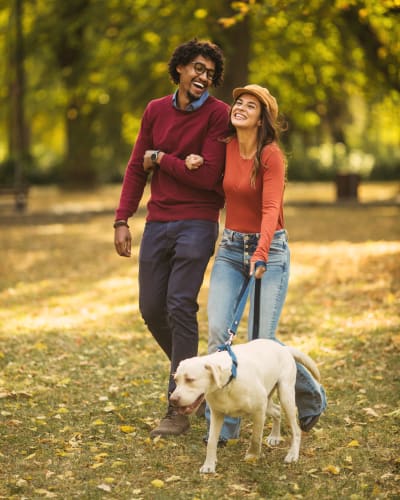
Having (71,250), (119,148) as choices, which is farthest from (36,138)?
(71,250)

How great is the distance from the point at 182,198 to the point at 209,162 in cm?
31

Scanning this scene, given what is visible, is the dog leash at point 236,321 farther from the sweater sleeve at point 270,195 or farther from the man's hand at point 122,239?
the man's hand at point 122,239

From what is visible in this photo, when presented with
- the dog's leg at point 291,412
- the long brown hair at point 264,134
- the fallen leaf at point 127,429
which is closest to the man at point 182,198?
the fallen leaf at point 127,429

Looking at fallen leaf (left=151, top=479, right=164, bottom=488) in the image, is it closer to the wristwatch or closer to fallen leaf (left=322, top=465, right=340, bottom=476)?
fallen leaf (left=322, top=465, right=340, bottom=476)

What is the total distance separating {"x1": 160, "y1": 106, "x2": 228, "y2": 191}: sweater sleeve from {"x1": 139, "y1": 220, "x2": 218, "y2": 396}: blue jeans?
28cm

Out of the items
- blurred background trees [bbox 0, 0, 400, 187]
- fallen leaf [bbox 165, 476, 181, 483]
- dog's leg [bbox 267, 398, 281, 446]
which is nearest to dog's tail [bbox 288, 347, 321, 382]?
dog's leg [bbox 267, 398, 281, 446]

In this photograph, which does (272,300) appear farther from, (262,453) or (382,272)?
(382,272)

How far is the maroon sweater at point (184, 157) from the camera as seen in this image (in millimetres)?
5152

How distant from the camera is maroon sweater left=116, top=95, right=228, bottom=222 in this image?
16.9ft

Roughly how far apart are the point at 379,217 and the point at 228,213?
1627 centimetres

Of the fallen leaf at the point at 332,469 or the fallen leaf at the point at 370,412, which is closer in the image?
the fallen leaf at the point at 332,469

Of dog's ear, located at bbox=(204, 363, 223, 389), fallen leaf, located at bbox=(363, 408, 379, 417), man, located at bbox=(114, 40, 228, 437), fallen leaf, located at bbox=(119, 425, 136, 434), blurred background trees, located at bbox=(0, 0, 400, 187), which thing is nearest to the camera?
dog's ear, located at bbox=(204, 363, 223, 389)

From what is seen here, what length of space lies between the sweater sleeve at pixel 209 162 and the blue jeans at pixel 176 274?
284 mm

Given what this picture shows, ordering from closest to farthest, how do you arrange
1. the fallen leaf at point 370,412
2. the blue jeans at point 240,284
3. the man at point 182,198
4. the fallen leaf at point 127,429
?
the blue jeans at point 240,284 < the man at point 182,198 < the fallen leaf at point 127,429 < the fallen leaf at point 370,412
